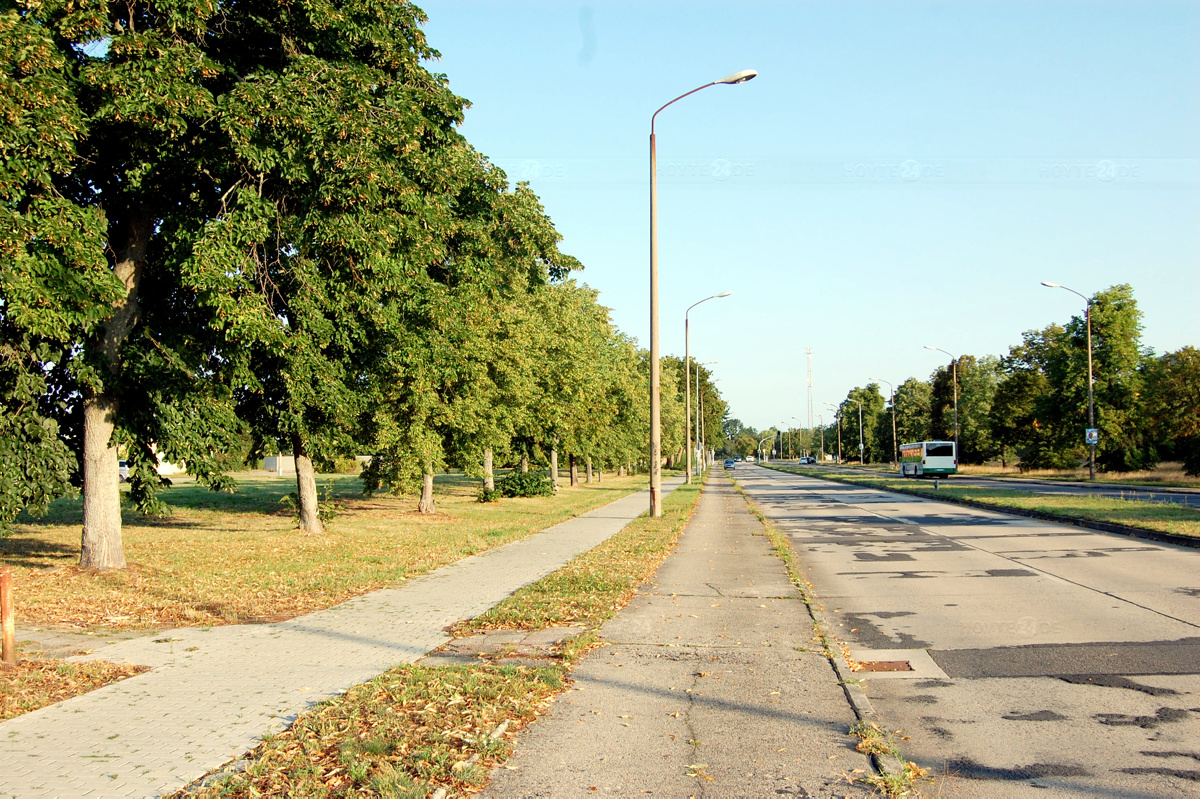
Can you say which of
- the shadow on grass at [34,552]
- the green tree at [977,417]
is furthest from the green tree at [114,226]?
the green tree at [977,417]

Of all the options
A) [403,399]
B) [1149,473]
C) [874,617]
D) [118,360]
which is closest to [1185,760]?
[874,617]

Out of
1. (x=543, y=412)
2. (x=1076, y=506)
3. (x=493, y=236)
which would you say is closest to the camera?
(x=493, y=236)

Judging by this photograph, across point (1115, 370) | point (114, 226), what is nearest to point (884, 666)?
point (114, 226)

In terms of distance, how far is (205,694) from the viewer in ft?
21.0

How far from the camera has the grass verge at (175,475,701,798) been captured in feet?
14.8

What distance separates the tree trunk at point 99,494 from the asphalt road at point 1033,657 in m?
10.6

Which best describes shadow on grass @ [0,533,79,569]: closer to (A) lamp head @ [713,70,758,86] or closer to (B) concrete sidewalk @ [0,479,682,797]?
(B) concrete sidewalk @ [0,479,682,797]

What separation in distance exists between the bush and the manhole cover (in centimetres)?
2940

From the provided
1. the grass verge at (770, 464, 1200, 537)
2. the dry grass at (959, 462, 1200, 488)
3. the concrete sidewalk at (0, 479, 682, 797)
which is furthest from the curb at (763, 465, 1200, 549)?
the dry grass at (959, 462, 1200, 488)

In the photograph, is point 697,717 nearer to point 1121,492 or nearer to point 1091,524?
point 1091,524

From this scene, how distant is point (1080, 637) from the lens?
27.1ft

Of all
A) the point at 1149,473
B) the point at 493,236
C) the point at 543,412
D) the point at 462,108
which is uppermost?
the point at 462,108

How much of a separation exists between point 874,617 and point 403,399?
607 inches

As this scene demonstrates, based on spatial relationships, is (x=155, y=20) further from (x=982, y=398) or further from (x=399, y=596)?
(x=982, y=398)
